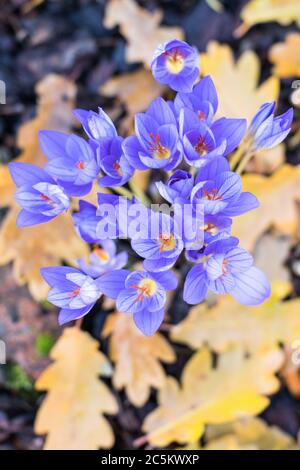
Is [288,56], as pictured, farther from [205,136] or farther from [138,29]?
[205,136]

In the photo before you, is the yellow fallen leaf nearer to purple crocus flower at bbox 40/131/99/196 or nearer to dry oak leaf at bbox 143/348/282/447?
dry oak leaf at bbox 143/348/282/447

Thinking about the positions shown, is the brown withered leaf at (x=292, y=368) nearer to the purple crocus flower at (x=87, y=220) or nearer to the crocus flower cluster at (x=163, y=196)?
the crocus flower cluster at (x=163, y=196)

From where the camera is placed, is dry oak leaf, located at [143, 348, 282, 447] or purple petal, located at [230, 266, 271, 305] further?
dry oak leaf, located at [143, 348, 282, 447]

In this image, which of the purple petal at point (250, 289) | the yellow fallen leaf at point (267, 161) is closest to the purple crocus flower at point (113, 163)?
the purple petal at point (250, 289)
